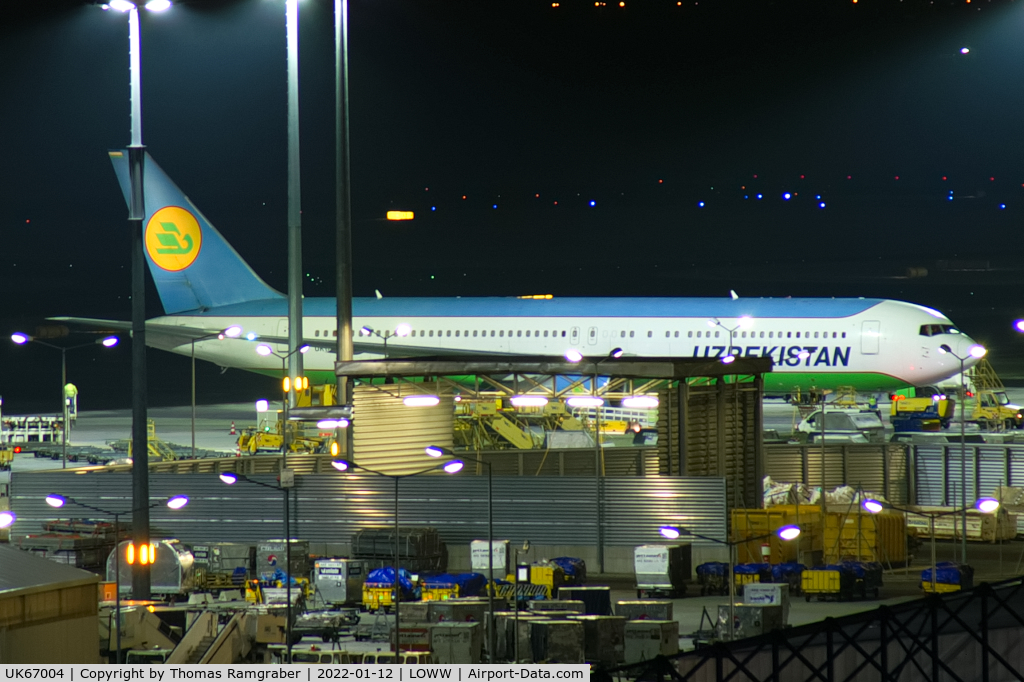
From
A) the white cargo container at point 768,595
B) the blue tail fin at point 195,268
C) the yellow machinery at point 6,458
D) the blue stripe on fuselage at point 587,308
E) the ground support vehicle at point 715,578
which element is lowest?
the ground support vehicle at point 715,578

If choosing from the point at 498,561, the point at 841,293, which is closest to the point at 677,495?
the point at 498,561

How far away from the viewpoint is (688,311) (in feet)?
218

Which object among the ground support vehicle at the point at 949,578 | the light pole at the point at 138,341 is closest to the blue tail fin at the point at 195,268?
the light pole at the point at 138,341

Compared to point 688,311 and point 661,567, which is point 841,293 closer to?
point 688,311

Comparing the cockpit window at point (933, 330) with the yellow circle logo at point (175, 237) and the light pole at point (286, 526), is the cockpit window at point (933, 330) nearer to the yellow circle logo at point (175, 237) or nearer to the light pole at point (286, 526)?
the light pole at point (286, 526)

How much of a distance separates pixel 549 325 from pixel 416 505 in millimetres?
29620

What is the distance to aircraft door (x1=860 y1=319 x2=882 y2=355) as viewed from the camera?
6331 cm

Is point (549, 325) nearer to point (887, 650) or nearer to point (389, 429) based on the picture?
point (389, 429)

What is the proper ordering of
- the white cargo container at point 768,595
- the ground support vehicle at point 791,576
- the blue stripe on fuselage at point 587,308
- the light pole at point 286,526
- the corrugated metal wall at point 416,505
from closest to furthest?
the light pole at point 286,526 → the white cargo container at point 768,595 → the ground support vehicle at point 791,576 → the corrugated metal wall at point 416,505 → the blue stripe on fuselage at point 587,308

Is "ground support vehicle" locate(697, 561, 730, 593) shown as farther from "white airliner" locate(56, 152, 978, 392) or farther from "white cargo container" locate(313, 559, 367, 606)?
"white airliner" locate(56, 152, 978, 392)

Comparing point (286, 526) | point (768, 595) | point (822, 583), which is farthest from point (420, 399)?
point (768, 595)

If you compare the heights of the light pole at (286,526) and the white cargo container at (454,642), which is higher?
the light pole at (286,526)

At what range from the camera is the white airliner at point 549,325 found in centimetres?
6369

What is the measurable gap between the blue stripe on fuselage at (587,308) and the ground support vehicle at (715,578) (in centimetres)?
3209
